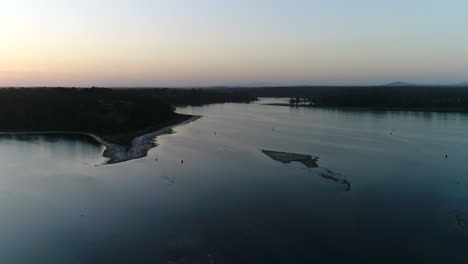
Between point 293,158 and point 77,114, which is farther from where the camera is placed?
point 77,114

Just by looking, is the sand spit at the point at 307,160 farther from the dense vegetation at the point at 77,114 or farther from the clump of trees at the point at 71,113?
the clump of trees at the point at 71,113

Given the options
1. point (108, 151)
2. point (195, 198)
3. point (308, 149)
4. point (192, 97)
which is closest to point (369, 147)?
point (308, 149)

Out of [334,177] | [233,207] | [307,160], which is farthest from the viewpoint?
[307,160]

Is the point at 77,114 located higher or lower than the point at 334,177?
higher

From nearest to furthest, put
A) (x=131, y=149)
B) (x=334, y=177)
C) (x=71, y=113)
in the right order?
(x=334, y=177) < (x=131, y=149) < (x=71, y=113)

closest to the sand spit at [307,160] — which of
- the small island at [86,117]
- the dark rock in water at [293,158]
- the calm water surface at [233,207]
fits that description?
the dark rock in water at [293,158]

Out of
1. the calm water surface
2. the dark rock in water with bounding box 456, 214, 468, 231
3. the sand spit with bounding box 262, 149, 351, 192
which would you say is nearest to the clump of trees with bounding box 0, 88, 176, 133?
the calm water surface

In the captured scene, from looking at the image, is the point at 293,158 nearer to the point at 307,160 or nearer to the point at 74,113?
the point at 307,160

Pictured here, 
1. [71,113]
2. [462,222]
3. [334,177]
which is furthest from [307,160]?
[71,113]
